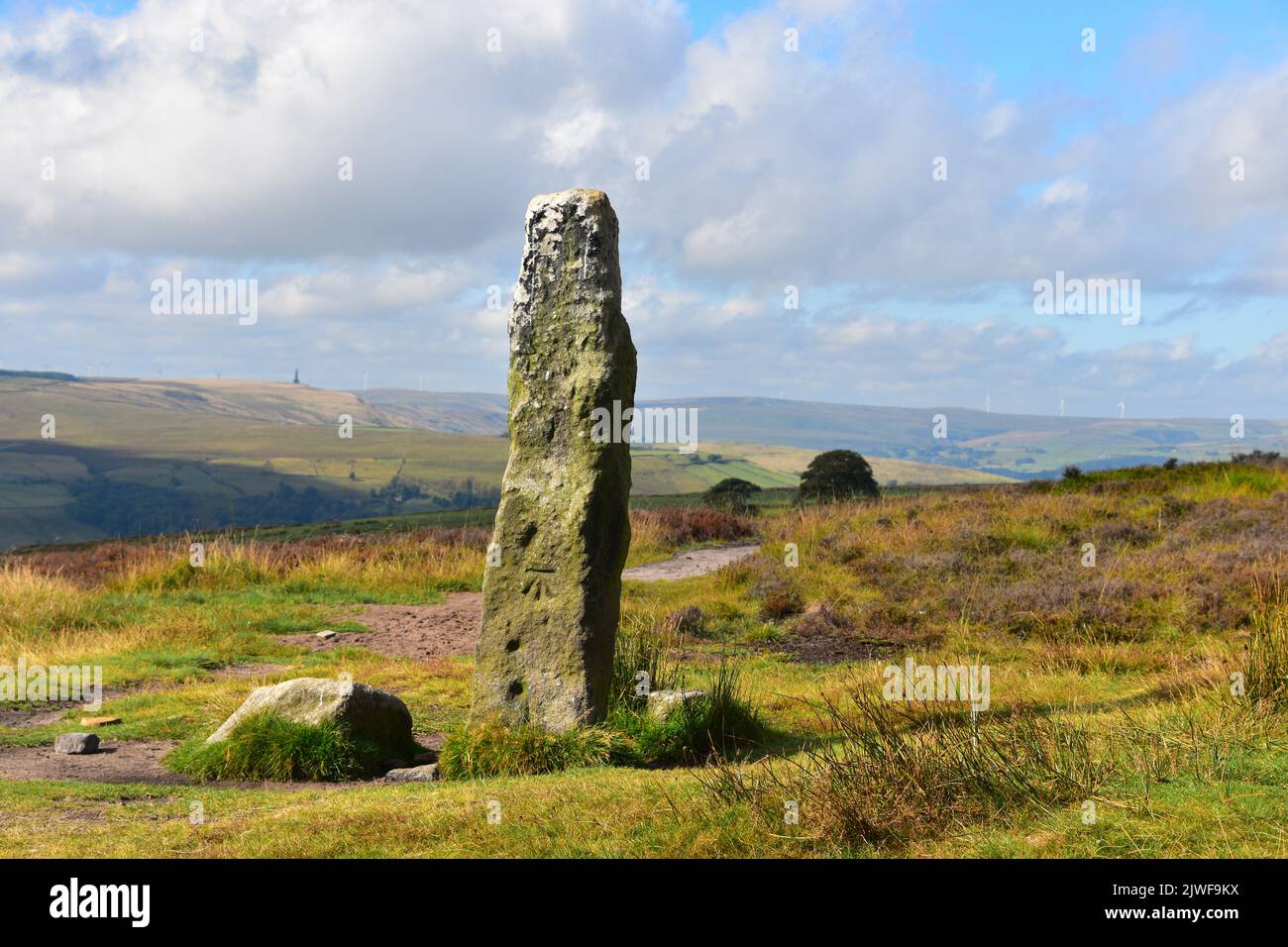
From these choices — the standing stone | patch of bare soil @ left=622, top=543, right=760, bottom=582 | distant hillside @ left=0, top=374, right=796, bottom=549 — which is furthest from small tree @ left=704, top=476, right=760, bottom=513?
distant hillside @ left=0, top=374, right=796, bottom=549

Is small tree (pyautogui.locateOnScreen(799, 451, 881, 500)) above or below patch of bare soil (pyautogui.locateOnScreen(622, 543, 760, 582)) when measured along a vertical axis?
above

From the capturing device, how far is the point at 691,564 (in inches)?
891

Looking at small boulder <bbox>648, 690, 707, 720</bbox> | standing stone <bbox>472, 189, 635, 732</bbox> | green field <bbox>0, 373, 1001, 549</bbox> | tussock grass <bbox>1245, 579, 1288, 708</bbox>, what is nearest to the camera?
tussock grass <bbox>1245, 579, 1288, 708</bbox>

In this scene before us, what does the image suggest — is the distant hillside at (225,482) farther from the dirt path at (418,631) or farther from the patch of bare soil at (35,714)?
the patch of bare soil at (35,714)

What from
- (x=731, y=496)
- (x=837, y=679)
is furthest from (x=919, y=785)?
(x=731, y=496)

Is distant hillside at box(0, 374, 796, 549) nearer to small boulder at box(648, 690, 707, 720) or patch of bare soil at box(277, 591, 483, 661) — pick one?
patch of bare soil at box(277, 591, 483, 661)

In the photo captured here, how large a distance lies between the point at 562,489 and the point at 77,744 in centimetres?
483

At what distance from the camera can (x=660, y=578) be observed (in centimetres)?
2020

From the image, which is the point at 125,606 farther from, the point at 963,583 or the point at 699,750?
the point at 963,583

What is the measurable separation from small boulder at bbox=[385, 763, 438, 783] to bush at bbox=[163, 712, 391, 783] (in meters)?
0.25

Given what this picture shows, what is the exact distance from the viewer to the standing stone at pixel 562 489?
852cm

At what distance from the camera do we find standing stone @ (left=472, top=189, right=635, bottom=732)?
852 cm

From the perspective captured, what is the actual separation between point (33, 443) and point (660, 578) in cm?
18877
